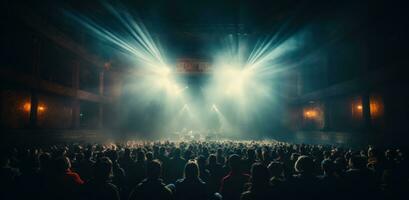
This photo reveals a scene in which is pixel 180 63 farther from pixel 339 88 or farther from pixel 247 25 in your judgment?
pixel 339 88

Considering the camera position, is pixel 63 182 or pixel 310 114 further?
pixel 310 114

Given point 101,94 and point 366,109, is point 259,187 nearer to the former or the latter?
point 366,109

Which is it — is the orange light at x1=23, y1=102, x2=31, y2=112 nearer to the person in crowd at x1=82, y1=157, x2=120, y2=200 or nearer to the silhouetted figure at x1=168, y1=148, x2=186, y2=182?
the silhouetted figure at x1=168, y1=148, x2=186, y2=182

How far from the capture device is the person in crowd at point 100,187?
13.3ft

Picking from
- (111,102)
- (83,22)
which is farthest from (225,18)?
(111,102)

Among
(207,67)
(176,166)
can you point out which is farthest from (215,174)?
(207,67)

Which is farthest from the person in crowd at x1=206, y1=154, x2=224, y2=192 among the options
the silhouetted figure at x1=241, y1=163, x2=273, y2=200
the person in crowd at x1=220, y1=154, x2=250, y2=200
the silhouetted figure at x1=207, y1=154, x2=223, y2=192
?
the silhouetted figure at x1=241, y1=163, x2=273, y2=200

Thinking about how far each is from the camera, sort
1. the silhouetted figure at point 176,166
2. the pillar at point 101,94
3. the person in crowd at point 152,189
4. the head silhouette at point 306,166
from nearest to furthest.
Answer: the person in crowd at point 152,189 → the head silhouette at point 306,166 → the silhouetted figure at point 176,166 → the pillar at point 101,94

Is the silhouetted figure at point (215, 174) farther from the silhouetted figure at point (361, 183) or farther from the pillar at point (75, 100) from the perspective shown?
the pillar at point (75, 100)

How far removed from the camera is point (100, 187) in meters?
4.07

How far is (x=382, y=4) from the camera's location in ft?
49.9

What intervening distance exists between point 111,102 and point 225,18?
17840 millimetres

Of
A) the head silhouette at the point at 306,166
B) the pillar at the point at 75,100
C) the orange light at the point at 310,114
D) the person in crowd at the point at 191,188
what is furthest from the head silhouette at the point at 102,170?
the orange light at the point at 310,114

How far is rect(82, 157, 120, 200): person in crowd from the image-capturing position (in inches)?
159
